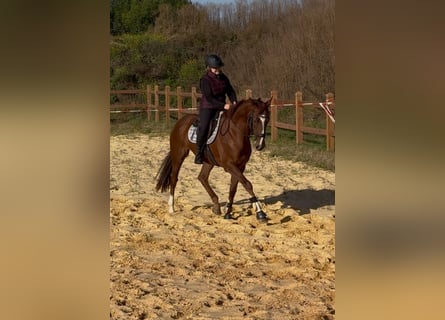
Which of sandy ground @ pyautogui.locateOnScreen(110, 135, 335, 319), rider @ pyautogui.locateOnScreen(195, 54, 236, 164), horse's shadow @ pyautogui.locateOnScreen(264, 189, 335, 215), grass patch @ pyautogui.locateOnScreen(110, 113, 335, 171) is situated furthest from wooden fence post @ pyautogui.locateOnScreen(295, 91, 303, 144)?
rider @ pyautogui.locateOnScreen(195, 54, 236, 164)

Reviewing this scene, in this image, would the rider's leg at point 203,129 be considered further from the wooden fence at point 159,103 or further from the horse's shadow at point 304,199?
the wooden fence at point 159,103

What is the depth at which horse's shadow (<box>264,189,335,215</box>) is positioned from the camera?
6.69m

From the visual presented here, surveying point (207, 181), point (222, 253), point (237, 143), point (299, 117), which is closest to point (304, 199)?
point (207, 181)

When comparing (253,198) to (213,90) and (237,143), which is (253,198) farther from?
(213,90)

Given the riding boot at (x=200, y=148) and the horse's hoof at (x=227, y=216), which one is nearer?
the horse's hoof at (x=227, y=216)

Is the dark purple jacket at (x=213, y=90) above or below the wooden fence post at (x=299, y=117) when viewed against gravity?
above

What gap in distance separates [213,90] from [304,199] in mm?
1553

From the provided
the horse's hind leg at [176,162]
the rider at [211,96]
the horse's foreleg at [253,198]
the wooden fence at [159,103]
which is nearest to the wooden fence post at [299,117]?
the wooden fence at [159,103]

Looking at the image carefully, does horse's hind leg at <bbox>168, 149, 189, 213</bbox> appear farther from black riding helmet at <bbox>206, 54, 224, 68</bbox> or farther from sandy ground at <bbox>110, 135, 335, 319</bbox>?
black riding helmet at <bbox>206, 54, 224, 68</bbox>

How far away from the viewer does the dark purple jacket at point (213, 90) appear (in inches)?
243

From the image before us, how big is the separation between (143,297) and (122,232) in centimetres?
166
